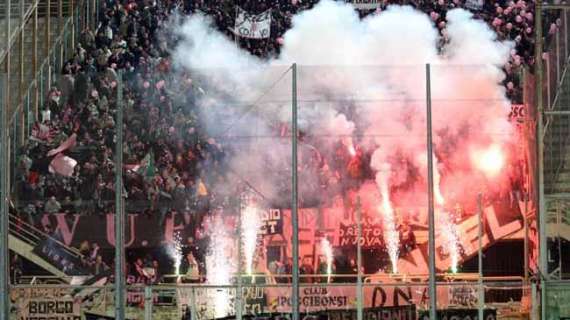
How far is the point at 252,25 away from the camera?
26859 mm

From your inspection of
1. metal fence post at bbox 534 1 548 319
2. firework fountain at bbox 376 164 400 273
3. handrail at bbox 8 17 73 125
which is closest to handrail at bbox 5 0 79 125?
handrail at bbox 8 17 73 125

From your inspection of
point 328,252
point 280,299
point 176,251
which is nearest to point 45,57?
point 176,251

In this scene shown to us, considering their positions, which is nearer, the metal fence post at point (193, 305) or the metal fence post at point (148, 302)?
the metal fence post at point (148, 302)

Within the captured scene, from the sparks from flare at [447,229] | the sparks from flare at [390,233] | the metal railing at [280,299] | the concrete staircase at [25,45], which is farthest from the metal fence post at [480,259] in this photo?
the concrete staircase at [25,45]

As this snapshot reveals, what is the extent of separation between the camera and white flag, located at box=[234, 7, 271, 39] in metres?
26.8

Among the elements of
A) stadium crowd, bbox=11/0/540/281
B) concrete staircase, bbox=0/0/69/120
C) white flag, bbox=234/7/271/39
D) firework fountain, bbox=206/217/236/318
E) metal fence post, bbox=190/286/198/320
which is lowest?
metal fence post, bbox=190/286/198/320

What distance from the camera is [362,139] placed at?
22.2m

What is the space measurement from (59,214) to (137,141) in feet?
5.56

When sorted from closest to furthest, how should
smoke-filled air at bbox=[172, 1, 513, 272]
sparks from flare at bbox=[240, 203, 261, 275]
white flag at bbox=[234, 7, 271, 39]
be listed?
sparks from flare at bbox=[240, 203, 261, 275] < smoke-filled air at bbox=[172, 1, 513, 272] < white flag at bbox=[234, 7, 271, 39]

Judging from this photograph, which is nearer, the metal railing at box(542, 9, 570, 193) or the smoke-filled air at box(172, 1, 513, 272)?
the metal railing at box(542, 9, 570, 193)

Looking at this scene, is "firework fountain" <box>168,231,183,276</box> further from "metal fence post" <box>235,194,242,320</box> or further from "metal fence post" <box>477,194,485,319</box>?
"metal fence post" <box>477,194,485,319</box>

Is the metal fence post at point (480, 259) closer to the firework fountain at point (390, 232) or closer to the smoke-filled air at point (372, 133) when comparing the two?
the smoke-filled air at point (372, 133)

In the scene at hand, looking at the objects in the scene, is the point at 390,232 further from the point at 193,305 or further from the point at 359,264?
the point at 193,305

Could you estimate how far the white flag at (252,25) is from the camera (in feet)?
87.9
